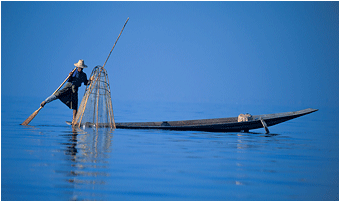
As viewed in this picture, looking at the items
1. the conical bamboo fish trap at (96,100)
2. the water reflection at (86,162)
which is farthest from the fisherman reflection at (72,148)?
the conical bamboo fish trap at (96,100)

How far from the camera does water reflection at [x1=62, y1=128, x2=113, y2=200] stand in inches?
166

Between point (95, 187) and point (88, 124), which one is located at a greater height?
point (88, 124)

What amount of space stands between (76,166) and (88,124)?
5.33 metres

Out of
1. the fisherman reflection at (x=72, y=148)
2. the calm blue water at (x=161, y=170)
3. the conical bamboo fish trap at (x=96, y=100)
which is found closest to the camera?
the calm blue water at (x=161, y=170)

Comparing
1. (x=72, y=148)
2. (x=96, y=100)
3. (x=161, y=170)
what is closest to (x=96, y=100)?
(x=96, y=100)

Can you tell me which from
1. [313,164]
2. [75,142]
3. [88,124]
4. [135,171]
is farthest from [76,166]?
[88,124]

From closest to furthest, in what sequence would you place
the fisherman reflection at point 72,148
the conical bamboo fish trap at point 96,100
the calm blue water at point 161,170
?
the calm blue water at point 161,170 < the fisherman reflection at point 72,148 < the conical bamboo fish trap at point 96,100

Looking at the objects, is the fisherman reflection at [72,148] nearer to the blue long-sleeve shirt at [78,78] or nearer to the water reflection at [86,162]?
the water reflection at [86,162]

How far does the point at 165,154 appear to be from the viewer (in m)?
6.64

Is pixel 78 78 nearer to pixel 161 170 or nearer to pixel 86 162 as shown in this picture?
pixel 86 162

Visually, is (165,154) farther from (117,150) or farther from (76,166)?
(76,166)

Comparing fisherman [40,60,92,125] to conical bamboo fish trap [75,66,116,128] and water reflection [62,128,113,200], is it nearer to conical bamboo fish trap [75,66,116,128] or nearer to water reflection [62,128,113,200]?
conical bamboo fish trap [75,66,116,128]

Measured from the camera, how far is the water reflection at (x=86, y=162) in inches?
166

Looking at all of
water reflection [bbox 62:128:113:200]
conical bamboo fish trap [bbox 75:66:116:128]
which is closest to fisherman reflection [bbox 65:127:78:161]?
water reflection [bbox 62:128:113:200]
